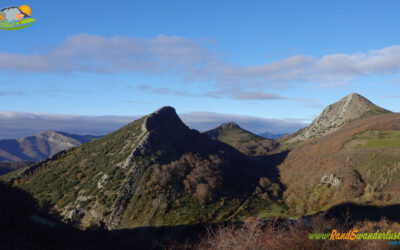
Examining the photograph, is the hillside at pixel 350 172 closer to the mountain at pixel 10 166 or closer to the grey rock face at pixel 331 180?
the grey rock face at pixel 331 180

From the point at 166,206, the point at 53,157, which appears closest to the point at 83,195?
the point at 166,206

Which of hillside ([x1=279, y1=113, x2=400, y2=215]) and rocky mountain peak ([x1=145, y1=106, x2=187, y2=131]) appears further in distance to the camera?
rocky mountain peak ([x1=145, y1=106, x2=187, y2=131])

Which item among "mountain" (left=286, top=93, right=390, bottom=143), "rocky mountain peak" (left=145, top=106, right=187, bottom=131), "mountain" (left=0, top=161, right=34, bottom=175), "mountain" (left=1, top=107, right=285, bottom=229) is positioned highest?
"mountain" (left=286, top=93, right=390, bottom=143)

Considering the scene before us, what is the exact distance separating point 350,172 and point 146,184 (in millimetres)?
48912

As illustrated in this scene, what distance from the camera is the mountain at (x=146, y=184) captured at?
162ft

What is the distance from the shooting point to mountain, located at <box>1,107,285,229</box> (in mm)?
49500

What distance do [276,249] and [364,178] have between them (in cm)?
5227

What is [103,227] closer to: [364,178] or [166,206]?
[166,206]

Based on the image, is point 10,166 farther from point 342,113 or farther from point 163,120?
point 342,113

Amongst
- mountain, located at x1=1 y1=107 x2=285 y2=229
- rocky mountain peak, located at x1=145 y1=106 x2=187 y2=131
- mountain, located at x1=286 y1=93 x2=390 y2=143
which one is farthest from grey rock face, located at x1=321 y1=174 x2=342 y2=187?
mountain, located at x1=286 y1=93 x2=390 y2=143

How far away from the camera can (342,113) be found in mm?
137375

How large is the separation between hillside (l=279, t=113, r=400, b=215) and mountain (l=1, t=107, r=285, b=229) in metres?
7.23

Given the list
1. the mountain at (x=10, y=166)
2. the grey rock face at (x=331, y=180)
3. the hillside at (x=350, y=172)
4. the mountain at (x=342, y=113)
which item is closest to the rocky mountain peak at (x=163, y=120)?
the hillside at (x=350, y=172)

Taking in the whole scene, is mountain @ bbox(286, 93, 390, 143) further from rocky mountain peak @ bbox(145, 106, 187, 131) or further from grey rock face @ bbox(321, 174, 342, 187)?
rocky mountain peak @ bbox(145, 106, 187, 131)
